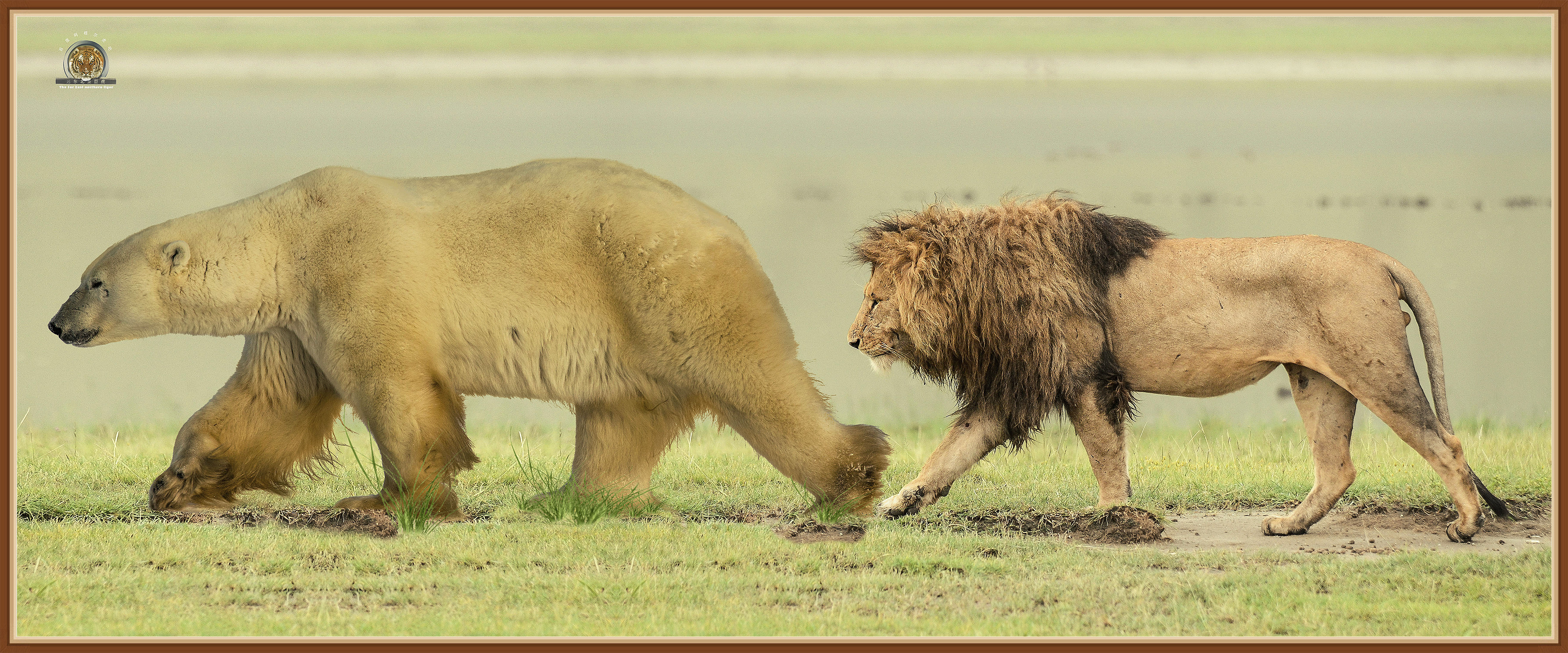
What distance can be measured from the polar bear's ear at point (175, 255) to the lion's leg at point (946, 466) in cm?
385

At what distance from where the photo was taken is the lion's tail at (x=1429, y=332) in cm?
777

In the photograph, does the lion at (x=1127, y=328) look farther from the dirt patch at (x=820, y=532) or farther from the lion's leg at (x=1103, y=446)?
the dirt patch at (x=820, y=532)

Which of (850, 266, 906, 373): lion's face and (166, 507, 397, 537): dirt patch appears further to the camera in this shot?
(850, 266, 906, 373): lion's face

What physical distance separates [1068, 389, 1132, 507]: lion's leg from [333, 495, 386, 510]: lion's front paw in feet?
12.0

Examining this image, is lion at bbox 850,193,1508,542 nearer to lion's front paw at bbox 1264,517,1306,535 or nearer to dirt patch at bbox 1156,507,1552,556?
lion's front paw at bbox 1264,517,1306,535

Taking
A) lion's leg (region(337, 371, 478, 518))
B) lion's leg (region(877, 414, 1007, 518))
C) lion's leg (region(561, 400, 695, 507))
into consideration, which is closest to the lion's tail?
lion's leg (region(877, 414, 1007, 518))

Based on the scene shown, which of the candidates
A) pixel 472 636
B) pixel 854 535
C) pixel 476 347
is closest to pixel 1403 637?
pixel 854 535

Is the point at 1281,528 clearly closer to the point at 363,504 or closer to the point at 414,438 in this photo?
the point at 414,438

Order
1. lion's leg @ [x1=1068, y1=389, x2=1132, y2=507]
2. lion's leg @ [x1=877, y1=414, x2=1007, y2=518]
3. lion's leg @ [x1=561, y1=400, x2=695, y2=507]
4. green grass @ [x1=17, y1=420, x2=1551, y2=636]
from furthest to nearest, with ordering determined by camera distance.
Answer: lion's leg @ [x1=561, y1=400, x2=695, y2=507]
lion's leg @ [x1=877, y1=414, x2=1007, y2=518]
lion's leg @ [x1=1068, y1=389, x2=1132, y2=507]
green grass @ [x1=17, y1=420, x2=1551, y2=636]

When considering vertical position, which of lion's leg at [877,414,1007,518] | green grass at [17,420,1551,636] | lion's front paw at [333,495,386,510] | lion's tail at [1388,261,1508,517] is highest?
lion's tail at [1388,261,1508,517]

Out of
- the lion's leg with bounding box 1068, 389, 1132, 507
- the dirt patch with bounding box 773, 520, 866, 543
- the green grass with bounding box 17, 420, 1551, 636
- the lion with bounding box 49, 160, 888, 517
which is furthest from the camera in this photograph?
the lion's leg with bounding box 1068, 389, 1132, 507

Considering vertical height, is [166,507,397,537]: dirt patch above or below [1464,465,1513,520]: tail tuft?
below

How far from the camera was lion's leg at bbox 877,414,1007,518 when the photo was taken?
8.02 m

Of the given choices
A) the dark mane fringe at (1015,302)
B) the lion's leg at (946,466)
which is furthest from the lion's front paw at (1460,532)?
the lion's leg at (946,466)
